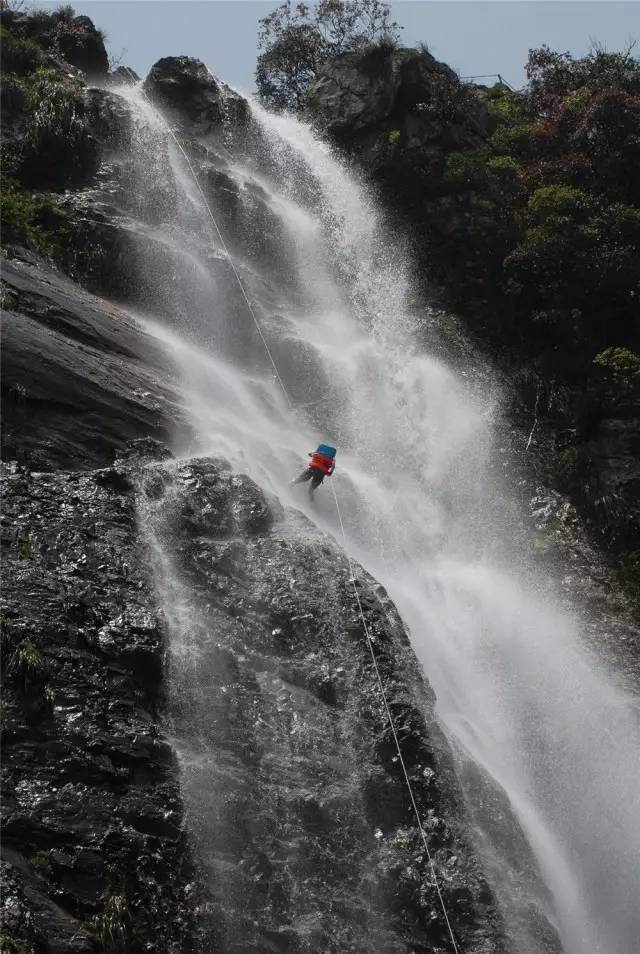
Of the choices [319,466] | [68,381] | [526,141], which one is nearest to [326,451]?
[319,466]

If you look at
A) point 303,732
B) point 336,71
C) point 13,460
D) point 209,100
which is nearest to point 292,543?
point 303,732

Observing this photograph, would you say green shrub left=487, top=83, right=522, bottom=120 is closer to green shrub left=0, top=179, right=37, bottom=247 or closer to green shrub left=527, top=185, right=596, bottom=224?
green shrub left=527, top=185, right=596, bottom=224

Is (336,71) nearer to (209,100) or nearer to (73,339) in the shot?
(209,100)

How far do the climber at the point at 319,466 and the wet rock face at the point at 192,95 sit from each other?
1288 centimetres

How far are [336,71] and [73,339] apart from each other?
16239 millimetres

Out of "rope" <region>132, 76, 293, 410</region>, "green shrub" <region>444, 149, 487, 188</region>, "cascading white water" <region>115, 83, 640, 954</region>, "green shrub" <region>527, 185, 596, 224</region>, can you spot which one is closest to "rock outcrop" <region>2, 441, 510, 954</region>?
"cascading white water" <region>115, 83, 640, 954</region>

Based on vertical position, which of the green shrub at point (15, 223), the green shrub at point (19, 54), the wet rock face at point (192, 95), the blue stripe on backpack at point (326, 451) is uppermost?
the wet rock face at point (192, 95)

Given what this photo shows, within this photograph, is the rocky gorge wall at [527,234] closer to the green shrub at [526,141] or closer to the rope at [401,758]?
the green shrub at [526,141]

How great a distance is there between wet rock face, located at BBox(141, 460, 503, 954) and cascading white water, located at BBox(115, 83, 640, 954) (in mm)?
937

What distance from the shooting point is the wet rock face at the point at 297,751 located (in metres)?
6.34

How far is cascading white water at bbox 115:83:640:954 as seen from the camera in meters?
8.73

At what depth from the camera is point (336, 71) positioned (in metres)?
22.2

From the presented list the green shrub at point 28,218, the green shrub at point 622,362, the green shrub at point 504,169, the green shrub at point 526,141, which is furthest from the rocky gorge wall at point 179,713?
the green shrub at point 526,141

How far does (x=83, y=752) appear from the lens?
617 cm
